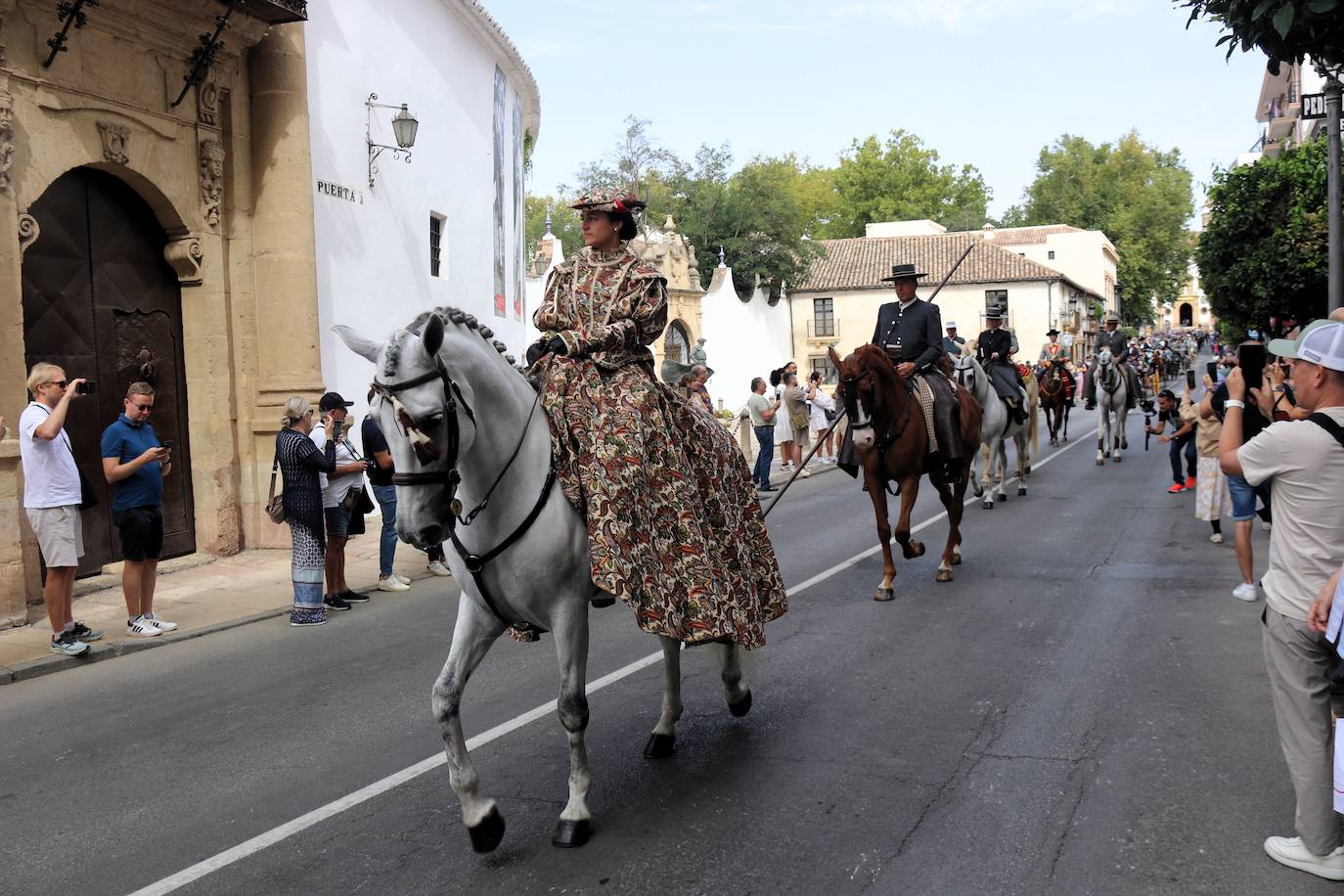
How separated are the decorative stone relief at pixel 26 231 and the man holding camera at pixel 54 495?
2.70 metres

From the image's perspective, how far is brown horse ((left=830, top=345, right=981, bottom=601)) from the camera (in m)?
8.69

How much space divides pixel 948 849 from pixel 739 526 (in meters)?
1.78


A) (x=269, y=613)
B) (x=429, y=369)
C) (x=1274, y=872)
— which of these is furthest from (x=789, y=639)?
(x=269, y=613)

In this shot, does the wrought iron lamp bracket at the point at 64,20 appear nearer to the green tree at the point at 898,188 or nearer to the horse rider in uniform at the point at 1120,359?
the horse rider in uniform at the point at 1120,359

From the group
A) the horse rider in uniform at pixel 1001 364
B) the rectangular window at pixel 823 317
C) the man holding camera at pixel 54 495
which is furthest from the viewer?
the rectangular window at pixel 823 317

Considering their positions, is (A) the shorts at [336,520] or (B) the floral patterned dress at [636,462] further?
(A) the shorts at [336,520]

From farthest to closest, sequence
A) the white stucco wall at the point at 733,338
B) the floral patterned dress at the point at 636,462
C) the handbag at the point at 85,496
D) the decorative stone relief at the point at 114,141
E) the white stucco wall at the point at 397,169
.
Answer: the white stucco wall at the point at 733,338 → the white stucco wall at the point at 397,169 → the decorative stone relief at the point at 114,141 → the handbag at the point at 85,496 → the floral patterned dress at the point at 636,462

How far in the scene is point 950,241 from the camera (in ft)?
198

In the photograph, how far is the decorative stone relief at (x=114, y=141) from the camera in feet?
36.7

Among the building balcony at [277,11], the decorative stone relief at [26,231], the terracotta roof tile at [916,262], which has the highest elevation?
the terracotta roof tile at [916,262]

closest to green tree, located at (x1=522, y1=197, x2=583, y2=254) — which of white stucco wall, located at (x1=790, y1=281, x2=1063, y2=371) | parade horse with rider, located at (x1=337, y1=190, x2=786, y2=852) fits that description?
white stucco wall, located at (x1=790, y1=281, x2=1063, y2=371)

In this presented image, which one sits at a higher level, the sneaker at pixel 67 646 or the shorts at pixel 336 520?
the shorts at pixel 336 520

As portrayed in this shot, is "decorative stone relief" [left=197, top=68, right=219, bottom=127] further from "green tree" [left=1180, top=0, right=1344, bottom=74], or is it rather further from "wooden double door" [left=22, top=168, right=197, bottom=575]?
"green tree" [left=1180, top=0, right=1344, bottom=74]

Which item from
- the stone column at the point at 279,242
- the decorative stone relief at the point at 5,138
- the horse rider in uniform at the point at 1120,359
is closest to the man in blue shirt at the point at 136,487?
the decorative stone relief at the point at 5,138
